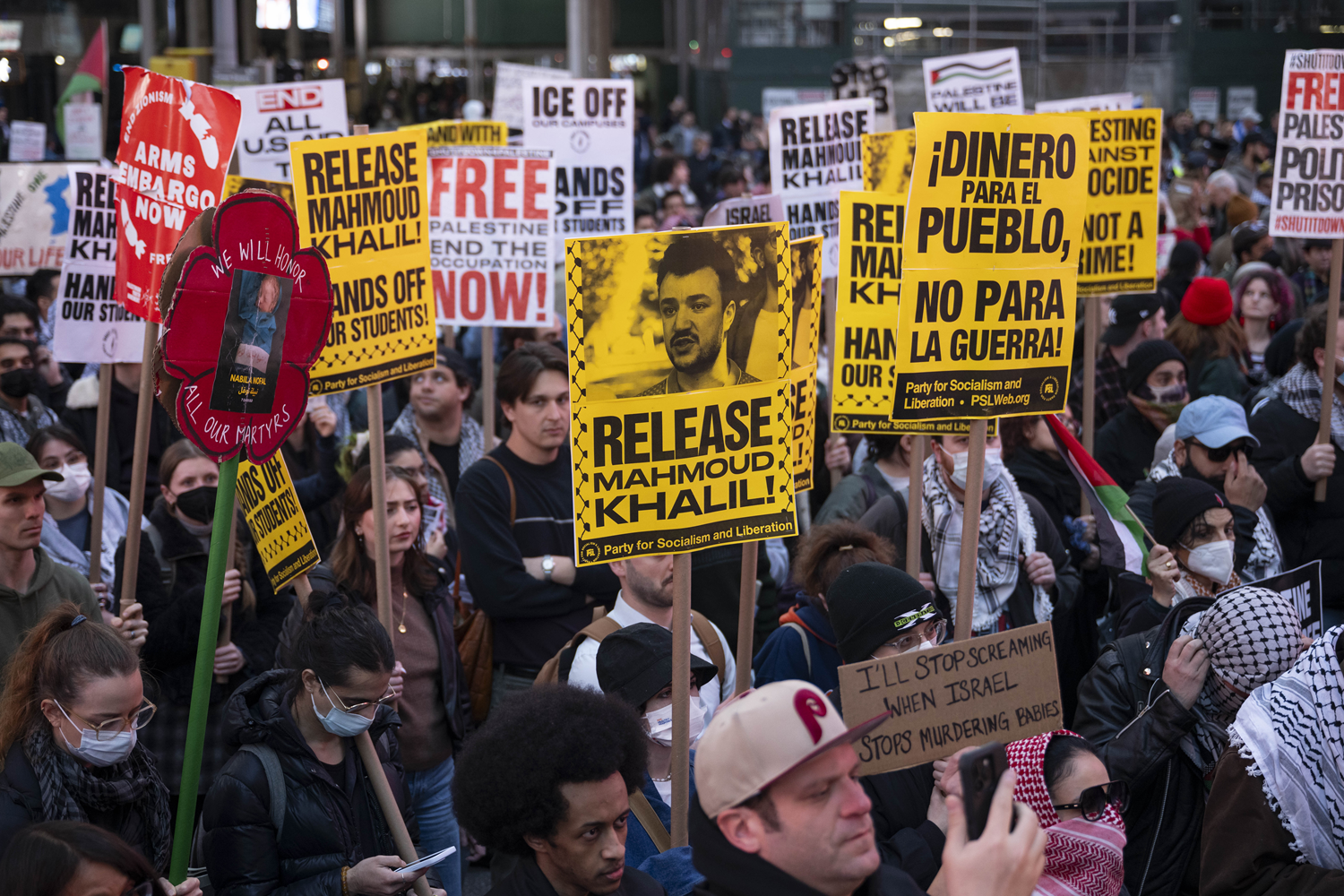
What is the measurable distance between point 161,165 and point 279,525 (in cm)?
133

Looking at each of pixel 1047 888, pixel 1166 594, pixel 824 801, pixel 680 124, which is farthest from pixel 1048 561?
pixel 680 124

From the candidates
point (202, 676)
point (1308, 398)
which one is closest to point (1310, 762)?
point (202, 676)

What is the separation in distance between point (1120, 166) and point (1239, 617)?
4203 millimetres

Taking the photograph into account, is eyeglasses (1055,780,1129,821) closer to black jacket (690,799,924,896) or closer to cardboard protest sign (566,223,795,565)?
black jacket (690,799,924,896)

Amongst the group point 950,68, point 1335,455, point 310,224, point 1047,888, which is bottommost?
point 1047,888

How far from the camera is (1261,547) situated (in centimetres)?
546

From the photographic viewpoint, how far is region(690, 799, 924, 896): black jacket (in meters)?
2.27

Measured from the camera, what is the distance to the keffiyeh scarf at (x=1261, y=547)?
543cm

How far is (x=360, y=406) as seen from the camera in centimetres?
774

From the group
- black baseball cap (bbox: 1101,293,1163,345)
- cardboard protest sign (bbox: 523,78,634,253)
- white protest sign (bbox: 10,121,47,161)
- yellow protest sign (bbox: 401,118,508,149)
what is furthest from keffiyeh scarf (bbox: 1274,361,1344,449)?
white protest sign (bbox: 10,121,47,161)

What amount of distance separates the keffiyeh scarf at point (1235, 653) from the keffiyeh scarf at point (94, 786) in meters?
2.74

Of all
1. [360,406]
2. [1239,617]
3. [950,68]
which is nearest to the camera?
[1239,617]

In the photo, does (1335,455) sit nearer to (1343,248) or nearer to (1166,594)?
(1343,248)

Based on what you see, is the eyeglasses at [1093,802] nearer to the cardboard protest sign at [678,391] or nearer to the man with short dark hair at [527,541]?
the cardboard protest sign at [678,391]
